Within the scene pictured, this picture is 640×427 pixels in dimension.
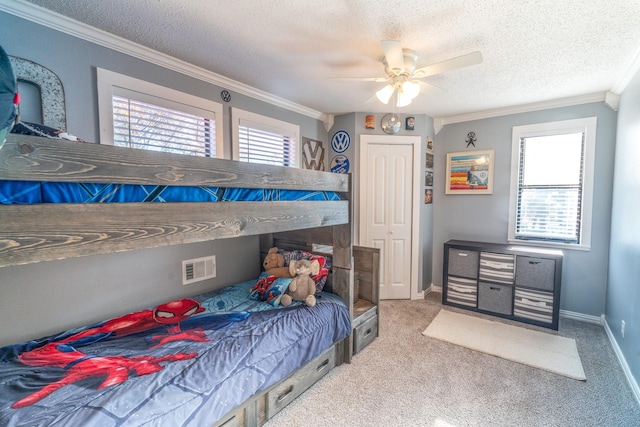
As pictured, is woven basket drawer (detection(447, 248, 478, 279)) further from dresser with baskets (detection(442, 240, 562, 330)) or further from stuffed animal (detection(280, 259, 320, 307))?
stuffed animal (detection(280, 259, 320, 307))

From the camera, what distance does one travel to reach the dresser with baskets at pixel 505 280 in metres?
2.87

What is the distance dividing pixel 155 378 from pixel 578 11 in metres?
2.96

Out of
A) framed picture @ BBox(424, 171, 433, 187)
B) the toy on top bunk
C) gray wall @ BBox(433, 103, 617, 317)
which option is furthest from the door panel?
the toy on top bunk

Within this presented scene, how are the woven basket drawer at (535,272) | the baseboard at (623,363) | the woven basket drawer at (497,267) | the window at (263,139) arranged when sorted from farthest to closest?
the woven basket drawer at (497,267) → the woven basket drawer at (535,272) → the window at (263,139) → the baseboard at (623,363)

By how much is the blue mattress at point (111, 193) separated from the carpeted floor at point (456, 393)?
144cm

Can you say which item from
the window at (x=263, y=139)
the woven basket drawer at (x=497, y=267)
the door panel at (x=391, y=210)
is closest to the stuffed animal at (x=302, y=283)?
the window at (x=263, y=139)

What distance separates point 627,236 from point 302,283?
2.65 m

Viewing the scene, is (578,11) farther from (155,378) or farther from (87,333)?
(87,333)

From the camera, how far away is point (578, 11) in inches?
62.3

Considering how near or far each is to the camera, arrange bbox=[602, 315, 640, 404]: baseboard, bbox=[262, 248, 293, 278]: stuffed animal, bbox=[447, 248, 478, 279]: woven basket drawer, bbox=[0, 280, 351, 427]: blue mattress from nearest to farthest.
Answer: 1. bbox=[0, 280, 351, 427]: blue mattress
2. bbox=[602, 315, 640, 404]: baseboard
3. bbox=[262, 248, 293, 278]: stuffed animal
4. bbox=[447, 248, 478, 279]: woven basket drawer

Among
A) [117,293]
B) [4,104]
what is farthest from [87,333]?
[4,104]

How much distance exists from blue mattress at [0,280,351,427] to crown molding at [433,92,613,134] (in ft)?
10.0

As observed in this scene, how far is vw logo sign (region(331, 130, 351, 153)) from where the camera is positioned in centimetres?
364

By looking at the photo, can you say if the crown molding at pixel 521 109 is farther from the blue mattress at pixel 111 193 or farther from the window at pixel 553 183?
the blue mattress at pixel 111 193
